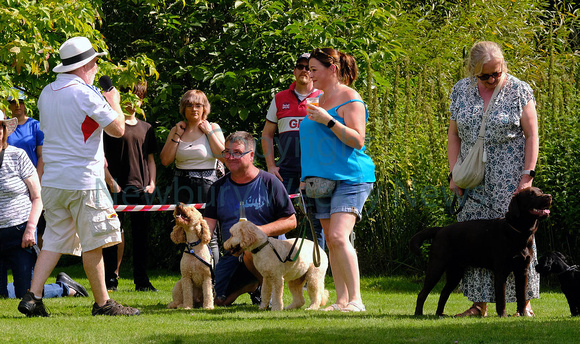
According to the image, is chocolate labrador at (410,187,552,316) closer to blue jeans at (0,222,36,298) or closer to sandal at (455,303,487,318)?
sandal at (455,303,487,318)

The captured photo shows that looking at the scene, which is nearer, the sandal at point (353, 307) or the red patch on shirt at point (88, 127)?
the red patch on shirt at point (88, 127)

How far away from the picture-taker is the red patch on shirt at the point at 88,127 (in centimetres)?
554

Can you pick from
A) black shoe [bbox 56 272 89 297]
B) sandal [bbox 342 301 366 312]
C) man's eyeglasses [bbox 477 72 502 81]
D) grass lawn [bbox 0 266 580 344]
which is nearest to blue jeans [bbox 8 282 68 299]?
black shoe [bbox 56 272 89 297]

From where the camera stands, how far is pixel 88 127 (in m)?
5.55

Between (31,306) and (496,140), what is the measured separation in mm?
3702

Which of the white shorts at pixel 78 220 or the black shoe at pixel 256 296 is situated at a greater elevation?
the white shorts at pixel 78 220

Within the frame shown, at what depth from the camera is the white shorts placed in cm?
554

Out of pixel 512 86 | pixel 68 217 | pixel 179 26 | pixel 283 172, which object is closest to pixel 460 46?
pixel 179 26

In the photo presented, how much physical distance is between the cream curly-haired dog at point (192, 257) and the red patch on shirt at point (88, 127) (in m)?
1.16

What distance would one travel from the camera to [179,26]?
10.4m

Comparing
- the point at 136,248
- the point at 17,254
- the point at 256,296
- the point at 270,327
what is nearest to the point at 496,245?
the point at 270,327

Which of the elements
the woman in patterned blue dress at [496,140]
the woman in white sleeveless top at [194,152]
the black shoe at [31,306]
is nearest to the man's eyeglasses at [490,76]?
the woman in patterned blue dress at [496,140]

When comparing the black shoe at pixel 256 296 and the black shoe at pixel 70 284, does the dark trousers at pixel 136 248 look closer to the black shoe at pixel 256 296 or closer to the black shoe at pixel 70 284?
the black shoe at pixel 70 284

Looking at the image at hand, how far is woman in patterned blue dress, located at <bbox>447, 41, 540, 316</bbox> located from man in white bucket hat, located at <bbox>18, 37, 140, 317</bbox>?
8.78 ft
